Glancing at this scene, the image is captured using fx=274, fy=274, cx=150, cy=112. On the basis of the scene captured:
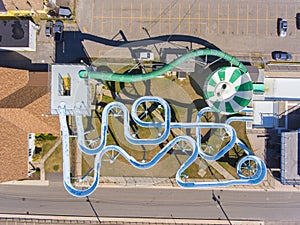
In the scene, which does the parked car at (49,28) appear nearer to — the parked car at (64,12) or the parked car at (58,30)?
the parked car at (58,30)

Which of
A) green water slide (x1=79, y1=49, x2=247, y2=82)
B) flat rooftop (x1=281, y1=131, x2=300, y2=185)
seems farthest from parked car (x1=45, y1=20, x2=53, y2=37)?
flat rooftop (x1=281, y1=131, x2=300, y2=185)

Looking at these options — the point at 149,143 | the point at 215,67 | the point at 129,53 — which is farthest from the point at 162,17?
the point at 149,143

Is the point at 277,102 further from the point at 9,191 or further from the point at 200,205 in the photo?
the point at 9,191

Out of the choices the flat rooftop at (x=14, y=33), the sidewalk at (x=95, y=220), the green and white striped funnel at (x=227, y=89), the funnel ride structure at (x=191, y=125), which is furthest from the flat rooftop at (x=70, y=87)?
the green and white striped funnel at (x=227, y=89)

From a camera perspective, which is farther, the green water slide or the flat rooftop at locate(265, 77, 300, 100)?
the flat rooftop at locate(265, 77, 300, 100)

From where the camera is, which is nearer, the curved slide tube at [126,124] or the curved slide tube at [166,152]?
the curved slide tube at [166,152]

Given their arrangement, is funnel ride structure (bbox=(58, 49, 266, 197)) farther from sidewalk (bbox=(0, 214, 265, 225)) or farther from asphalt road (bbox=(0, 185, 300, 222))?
sidewalk (bbox=(0, 214, 265, 225))
